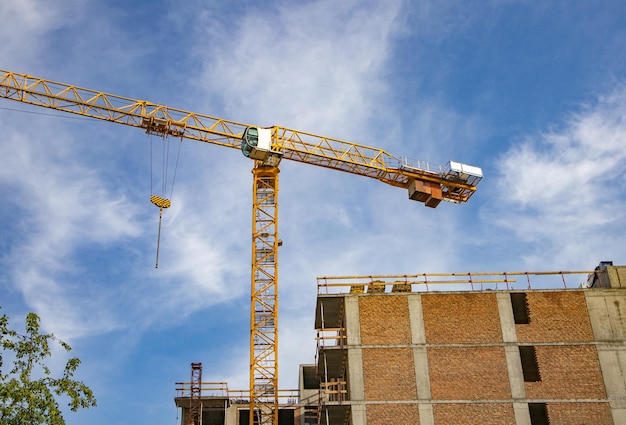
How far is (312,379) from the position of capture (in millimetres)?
71375

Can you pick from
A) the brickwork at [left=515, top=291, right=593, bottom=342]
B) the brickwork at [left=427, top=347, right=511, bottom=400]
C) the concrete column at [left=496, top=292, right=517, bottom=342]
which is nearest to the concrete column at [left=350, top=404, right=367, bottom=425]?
the brickwork at [left=427, top=347, right=511, bottom=400]

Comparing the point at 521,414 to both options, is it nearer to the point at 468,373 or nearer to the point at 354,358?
the point at 468,373

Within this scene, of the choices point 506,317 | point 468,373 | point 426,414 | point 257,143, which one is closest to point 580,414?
point 468,373

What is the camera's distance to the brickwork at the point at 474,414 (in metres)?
45.8

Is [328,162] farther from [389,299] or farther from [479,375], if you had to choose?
[479,375]

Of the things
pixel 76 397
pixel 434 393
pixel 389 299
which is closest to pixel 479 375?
pixel 434 393

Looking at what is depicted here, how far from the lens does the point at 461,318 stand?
48.6 metres

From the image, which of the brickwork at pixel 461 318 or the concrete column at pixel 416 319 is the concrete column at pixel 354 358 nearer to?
the concrete column at pixel 416 319

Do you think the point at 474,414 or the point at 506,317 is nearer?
the point at 474,414

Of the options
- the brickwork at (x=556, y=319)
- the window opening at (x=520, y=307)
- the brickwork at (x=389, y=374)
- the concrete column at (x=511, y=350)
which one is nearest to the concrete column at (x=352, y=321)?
the brickwork at (x=389, y=374)

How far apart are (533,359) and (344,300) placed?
11.8m

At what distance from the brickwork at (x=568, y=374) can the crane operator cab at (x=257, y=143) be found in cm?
2913

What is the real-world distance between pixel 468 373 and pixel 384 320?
5720mm

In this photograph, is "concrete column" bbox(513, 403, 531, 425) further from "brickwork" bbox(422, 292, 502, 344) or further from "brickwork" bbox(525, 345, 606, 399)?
"brickwork" bbox(422, 292, 502, 344)
